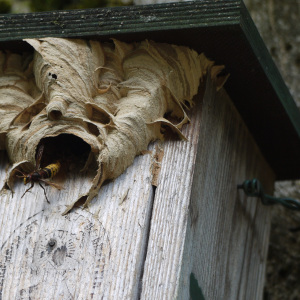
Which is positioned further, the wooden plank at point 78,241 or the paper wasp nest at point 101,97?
the paper wasp nest at point 101,97

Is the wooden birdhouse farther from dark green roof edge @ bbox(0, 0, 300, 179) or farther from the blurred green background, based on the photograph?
the blurred green background

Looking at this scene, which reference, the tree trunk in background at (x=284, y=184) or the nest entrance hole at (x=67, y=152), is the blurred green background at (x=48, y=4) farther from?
the nest entrance hole at (x=67, y=152)

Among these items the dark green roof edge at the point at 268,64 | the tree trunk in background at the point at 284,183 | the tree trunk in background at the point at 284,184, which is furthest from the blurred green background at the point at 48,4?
the dark green roof edge at the point at 268,64

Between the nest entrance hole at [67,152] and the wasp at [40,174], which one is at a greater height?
the nest entrance hole at [67,152]

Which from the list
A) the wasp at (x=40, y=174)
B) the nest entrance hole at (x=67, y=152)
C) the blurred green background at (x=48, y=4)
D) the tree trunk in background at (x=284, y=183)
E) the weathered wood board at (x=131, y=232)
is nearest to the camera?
the weathered wood board at (x=131, y=232)

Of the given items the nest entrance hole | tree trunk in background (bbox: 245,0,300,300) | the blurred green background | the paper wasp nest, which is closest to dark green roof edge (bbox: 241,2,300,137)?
the paper wasp nest

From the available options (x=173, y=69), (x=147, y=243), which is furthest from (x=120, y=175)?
(x=173, y=69)

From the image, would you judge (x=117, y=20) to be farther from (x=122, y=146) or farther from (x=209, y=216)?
(x=209, y=216)

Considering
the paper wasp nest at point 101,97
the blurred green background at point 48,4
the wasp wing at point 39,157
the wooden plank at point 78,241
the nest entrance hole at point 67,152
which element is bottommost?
the wooden plank at point 78,241
